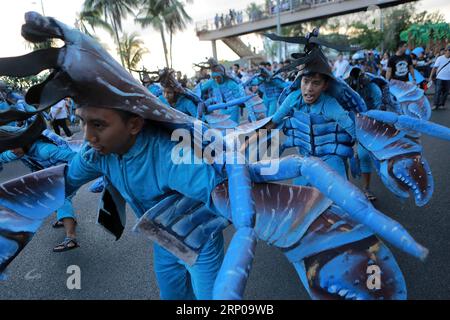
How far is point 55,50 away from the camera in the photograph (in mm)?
998

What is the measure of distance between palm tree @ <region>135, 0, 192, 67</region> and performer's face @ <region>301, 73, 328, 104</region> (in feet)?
77.6

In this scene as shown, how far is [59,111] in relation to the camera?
351 inches

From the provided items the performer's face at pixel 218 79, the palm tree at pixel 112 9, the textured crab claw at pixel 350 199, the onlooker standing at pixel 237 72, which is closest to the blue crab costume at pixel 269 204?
the textured crab claw at pixel 350 199

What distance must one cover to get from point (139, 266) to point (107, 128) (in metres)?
2.17

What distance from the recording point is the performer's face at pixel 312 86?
2.53 metres

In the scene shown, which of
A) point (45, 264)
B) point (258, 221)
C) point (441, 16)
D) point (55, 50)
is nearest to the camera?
point (55, 50)

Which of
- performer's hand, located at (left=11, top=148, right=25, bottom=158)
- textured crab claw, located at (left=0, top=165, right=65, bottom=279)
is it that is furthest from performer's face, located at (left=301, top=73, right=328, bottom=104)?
performer's hand, located at (left=11, top=148, right=25, bottom=158)

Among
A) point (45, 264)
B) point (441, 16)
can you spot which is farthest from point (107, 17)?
point (441, 16)

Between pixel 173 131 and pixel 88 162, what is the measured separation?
1.34 ft

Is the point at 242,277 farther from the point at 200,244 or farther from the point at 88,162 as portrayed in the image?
the point at 88,162

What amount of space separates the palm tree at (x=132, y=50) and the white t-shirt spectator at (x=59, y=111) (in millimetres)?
17413

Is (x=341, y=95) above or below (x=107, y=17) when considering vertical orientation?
below

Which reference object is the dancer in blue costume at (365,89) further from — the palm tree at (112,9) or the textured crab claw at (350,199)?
the palm tree at (112,9)

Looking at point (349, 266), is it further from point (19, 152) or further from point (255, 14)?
point (255, 14)
